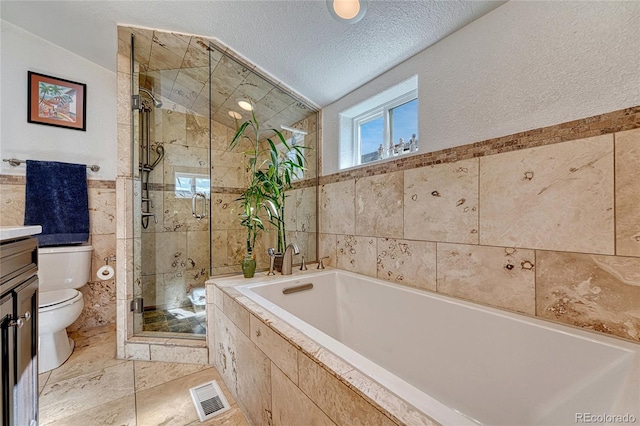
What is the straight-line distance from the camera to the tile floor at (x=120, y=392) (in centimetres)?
124

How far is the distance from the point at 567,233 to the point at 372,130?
4.67ft

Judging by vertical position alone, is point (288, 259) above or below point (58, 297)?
above

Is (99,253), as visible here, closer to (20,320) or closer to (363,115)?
(20,320)

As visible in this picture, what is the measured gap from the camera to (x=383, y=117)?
196 cm

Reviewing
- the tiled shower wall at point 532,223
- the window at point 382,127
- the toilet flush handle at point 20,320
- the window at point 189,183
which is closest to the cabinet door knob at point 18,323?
the toilet flush handle at point 20,320

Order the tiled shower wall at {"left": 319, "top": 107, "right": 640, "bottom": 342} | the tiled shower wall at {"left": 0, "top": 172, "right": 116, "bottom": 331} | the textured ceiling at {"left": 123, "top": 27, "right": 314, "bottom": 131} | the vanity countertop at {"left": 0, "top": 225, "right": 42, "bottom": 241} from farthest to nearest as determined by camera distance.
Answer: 1. the tiled shower wall at {"left": 0, "top": 172, "right": 116, "bottom": 331}
2. the textured ceiling at {"left": 123, "top": 27, "right": 314, "bottom": 131}
3. the tiled shower wall at {"left": 319, "top": 107, "right": 640, "bottom": 342}
4. the vanity countertop at {"left": 0, "top": 225, "right": 42, "bottom": 241}

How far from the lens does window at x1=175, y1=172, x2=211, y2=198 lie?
246cm

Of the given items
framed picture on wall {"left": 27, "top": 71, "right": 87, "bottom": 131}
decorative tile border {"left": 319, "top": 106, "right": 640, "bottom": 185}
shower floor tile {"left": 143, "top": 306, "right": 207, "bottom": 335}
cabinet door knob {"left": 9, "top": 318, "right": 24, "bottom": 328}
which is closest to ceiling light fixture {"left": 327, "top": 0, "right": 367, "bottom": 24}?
decorative tile border {"left": 319, "top": 106, "right": 640, "bottom": 185}

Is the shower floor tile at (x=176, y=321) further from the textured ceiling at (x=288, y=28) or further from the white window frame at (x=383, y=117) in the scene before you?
the textured ceiling at (x=288, y=28)

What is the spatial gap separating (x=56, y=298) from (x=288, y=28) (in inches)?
90.9

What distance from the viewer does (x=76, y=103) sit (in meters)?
2.18

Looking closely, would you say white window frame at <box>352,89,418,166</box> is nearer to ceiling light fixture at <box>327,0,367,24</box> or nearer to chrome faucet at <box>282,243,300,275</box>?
ceiling light fixture at <box>327,0,367,24</box>

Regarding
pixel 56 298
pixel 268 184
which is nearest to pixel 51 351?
pixel 56 298

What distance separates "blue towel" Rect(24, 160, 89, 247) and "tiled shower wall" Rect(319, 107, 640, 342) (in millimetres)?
2463
